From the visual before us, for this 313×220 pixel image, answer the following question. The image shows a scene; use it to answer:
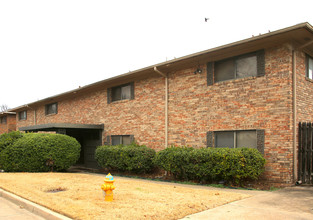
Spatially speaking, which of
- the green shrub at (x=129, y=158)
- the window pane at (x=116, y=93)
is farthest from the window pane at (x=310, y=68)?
the window pane at (x=116, y=93)

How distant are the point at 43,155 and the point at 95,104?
5.44 m

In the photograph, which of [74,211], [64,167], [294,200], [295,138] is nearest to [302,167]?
[295,138]

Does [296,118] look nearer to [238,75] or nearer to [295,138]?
[295,138]

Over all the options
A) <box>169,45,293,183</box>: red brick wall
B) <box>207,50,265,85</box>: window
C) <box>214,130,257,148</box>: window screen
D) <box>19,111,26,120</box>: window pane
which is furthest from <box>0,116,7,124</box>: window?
<box>214,130,257,148</box>: window screen

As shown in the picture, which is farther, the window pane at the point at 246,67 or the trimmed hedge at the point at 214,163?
the window pane at the point at 246,67

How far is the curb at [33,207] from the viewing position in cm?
543

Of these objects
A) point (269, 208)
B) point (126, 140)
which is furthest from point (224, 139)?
point (126, 140)

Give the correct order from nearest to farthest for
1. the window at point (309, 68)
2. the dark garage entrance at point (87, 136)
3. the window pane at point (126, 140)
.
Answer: the window at point (309, 68) → the window pane at point (126, 140) → the dark garage entrance at point (87, 136)

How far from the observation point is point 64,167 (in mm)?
13531

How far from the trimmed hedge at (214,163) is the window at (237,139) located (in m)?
0.61

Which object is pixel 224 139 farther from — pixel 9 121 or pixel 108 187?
pixel 9 121

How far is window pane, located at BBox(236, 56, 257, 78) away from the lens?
10156 mm

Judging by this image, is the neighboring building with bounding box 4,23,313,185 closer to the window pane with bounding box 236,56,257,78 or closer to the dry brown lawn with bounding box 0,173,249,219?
the window pane with bounding box 236,56,257,78

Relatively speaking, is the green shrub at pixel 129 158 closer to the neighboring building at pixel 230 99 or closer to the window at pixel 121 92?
the neighboring building at pixel 230 99
